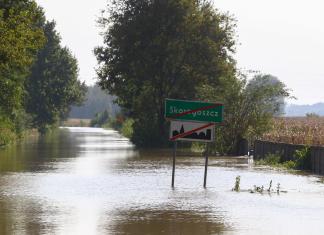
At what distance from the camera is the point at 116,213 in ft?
50.6

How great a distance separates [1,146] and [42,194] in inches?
1197

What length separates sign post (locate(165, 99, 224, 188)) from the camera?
20.6 meters

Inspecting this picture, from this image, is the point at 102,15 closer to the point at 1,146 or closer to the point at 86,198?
the point at 1,146

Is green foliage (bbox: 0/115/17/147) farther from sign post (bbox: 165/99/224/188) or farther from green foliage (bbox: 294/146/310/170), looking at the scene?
sign post (bbox: 165/99/224/188)

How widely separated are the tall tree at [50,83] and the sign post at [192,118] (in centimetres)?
7309

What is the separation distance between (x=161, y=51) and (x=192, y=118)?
120 feet

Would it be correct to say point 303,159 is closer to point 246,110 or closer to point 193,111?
point 193,111

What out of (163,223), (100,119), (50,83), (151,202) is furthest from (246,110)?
(100,119)

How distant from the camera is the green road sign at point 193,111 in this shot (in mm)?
20625

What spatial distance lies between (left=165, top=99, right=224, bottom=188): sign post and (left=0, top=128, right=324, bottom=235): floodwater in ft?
5.03

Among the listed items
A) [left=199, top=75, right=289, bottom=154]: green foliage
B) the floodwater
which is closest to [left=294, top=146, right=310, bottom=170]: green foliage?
the floodwater

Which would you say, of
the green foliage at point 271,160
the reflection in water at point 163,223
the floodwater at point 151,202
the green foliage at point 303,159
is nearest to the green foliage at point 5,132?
the green foliage at point 271,160

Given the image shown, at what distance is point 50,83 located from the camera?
98562 millimetres

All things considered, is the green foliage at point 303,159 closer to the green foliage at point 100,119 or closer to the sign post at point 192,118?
the sign post at point 192,118
